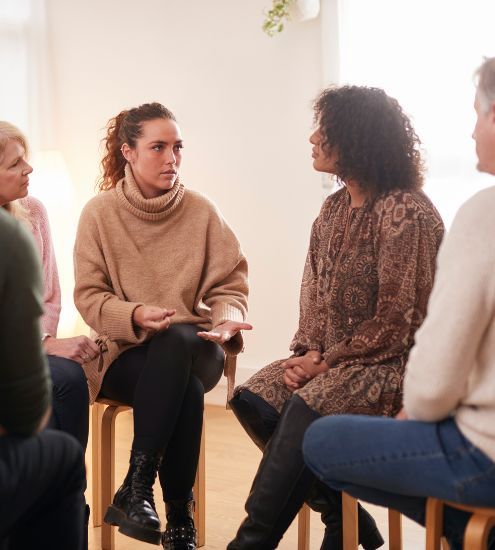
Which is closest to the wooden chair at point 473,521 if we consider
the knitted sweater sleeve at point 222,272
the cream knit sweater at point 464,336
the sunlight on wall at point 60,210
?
the cream knit sweater at point 464,336

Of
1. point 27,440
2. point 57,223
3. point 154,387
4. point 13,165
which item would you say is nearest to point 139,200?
point 13,165

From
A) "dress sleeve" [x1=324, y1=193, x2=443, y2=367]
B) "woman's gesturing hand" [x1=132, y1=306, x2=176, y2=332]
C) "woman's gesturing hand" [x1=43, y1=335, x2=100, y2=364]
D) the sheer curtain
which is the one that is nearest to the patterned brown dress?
"dress sleeve" [x1=324, y1=193, x2=443, y2=367]

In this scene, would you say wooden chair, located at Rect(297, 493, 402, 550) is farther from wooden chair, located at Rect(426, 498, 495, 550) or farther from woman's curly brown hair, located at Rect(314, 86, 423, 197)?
woman's curly brown hair, located at Rect(314, 86, 423, 197)

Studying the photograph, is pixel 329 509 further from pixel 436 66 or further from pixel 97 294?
pixel 436 66

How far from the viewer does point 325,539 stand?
222cm

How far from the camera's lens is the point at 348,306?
2166mm

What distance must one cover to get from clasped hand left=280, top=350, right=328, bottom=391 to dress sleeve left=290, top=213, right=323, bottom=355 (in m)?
0.06

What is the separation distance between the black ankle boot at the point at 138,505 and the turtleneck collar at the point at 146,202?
769 millimetres

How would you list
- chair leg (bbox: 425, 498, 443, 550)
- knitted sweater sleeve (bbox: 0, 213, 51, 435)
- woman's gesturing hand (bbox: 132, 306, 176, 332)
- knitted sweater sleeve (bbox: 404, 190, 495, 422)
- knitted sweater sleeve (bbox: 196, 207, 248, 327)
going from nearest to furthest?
knitted sweater sleeve (bbox: 0, 213, 51, 435) < knitted sweater sleeve (bbox: 404, 190, 495, 422) < chair leg (bbox: 425, 498, 443, 550) < woman's gesturing hand (bbox: 132, 306, 176, 332) < knitted sweater sleeve (bbox: 196, 207, 248, 327)

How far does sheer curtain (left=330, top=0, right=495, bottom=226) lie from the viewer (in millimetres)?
3357

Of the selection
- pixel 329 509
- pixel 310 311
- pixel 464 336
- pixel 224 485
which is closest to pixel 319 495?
pixel 329 509

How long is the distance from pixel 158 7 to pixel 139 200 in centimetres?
196

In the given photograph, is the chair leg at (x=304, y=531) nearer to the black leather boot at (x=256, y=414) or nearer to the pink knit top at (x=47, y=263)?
the black leather boot at (x=256, y=414)

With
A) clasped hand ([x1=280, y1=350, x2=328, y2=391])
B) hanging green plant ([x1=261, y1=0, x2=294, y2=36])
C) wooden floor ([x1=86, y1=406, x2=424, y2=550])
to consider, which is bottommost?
wooden floor ([x1=86, y1=406, x2=424, y2=550])
